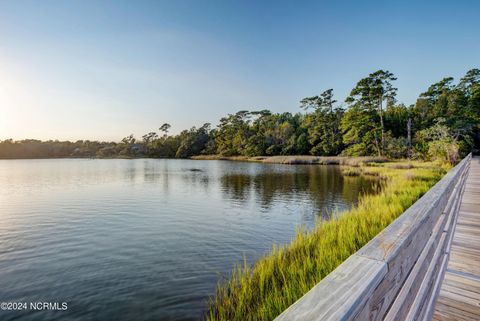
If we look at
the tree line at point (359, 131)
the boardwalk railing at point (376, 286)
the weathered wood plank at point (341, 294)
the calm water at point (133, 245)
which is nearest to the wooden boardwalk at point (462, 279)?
the boardwalk railing at point (376, 286)

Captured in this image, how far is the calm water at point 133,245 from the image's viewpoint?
457 cm

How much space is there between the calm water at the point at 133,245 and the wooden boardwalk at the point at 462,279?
333cm

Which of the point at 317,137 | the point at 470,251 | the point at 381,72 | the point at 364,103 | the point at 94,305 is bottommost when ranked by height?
the point at 94,305

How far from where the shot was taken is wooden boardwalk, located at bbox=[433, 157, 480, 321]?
8.05 ft

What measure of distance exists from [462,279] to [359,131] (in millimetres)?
40032

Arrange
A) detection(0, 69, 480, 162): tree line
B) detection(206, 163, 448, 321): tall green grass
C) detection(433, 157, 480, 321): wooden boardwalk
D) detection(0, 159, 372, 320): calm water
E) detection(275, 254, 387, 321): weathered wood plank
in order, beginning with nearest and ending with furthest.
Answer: detection(275, 254, 387, 321): weathered wood plank, detection(433, 157, 480, 321): wooden boardwalk, detection(206, 163, 448, 321): tall green grass, detection(0, 159, 372, 320): calm water, detection(0, 69, 480, 162): tree line

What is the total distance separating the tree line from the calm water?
65.5ft

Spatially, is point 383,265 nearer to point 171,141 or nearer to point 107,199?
point 107,199

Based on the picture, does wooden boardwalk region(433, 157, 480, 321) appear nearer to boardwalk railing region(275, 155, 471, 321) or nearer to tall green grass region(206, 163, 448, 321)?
boardwalk railing region(275, 155, 471, 321)

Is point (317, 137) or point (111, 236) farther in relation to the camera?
point (317, 137)

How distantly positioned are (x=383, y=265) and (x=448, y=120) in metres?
43.3

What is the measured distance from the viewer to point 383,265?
1.10m

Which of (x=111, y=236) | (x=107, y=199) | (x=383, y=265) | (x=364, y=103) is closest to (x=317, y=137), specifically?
(x=364, y=103)

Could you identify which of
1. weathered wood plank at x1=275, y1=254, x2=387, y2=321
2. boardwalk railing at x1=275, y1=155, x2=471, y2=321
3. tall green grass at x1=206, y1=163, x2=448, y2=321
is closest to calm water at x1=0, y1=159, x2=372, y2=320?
tall green grass at x1=206, y1=163, x2=448, y2=321
